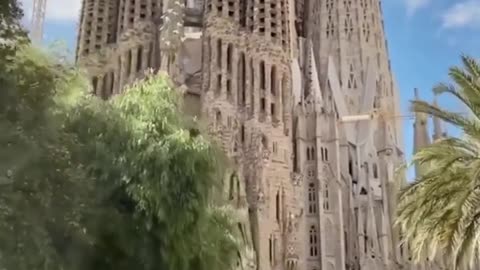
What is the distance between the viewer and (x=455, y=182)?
1341 centimetres

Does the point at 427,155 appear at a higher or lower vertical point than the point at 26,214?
higher

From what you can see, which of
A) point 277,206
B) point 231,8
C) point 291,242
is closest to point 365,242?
point 291,242

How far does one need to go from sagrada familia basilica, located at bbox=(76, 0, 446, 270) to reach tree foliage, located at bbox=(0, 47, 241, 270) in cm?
1282

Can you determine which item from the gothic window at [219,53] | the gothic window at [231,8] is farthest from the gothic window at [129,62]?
the gothic window at [231,8]

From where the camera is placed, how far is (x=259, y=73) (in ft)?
113

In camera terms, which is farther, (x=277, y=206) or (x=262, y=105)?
(x=262, y=105)

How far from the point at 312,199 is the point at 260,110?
5.56 metres

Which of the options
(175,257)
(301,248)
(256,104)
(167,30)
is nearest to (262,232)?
(301,248)

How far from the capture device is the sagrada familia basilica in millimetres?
32000

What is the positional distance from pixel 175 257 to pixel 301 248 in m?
20.0

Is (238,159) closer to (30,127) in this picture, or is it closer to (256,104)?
(256,104)

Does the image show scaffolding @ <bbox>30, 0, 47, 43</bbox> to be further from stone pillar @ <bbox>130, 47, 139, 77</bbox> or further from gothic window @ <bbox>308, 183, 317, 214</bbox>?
gothic window @ <bbox>308, 183, 317, 214</bbox>

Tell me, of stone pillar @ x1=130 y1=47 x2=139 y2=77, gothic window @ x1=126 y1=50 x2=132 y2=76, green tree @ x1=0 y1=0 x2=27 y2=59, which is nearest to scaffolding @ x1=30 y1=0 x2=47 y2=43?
gothic window @ x1=126 y1=50 x2=132 y2=76

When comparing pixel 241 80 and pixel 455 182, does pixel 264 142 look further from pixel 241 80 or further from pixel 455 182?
pixel 455 182
